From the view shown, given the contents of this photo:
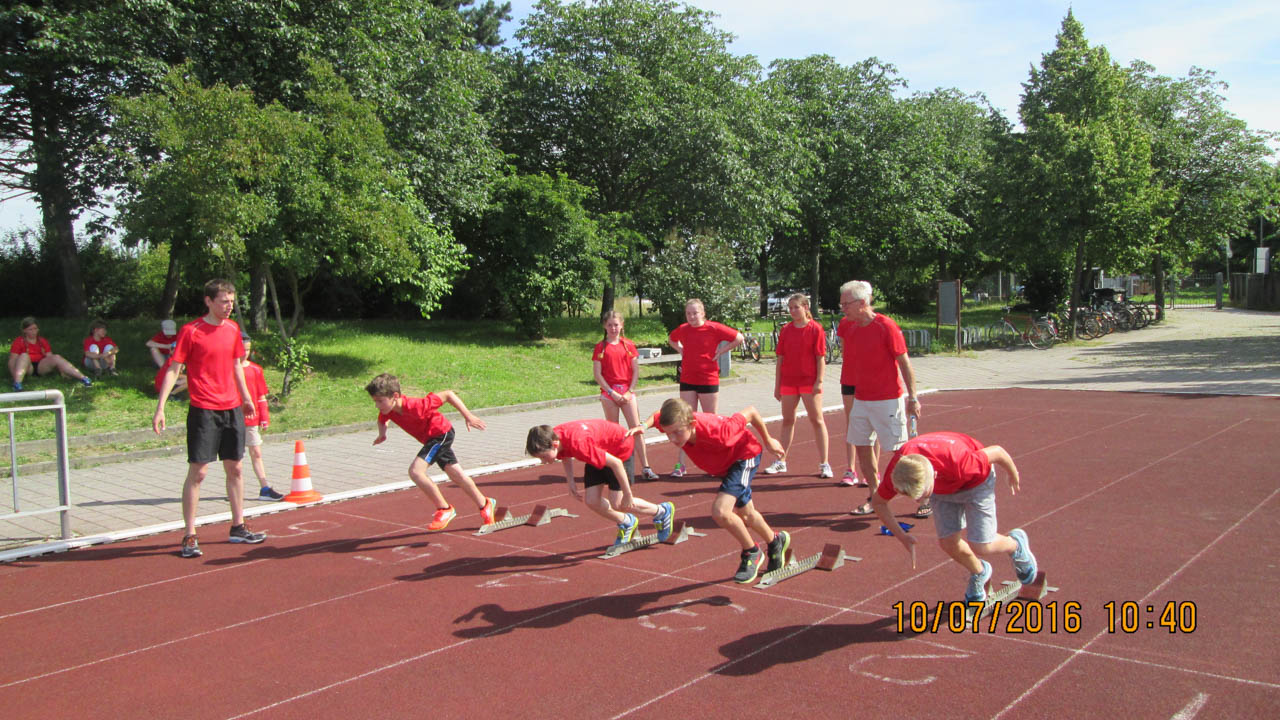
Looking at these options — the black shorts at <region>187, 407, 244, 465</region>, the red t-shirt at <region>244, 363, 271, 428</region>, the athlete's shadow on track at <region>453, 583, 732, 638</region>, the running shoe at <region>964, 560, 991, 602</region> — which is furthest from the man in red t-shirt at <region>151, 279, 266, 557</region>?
the running shoe at <region>964, 560, 991, 602</region>

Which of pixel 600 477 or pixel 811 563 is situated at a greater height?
pixel 600 477

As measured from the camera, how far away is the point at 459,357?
66.3 feet

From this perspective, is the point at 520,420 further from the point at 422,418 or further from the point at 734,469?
the point at 734,469

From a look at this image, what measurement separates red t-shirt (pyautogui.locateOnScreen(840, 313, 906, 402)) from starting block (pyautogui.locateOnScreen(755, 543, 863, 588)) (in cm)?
152

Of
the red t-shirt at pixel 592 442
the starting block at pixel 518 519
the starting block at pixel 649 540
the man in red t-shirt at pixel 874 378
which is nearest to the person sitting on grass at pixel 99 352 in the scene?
the starting block at pixel 518 519

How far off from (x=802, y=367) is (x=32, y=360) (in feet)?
41.7

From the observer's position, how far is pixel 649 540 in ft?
21.8

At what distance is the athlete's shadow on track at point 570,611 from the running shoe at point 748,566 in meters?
0.21

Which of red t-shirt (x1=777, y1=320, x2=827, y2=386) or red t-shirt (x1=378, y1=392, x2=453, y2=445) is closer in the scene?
red t-shirt (x1=378, y1=392, x2=453, y2=445)

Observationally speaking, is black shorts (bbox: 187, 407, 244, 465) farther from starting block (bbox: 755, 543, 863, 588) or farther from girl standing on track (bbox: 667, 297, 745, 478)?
starting block (bbox: 755, 543, 863, 588)

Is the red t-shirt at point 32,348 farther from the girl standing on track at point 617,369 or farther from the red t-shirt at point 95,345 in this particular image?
the girl standing on track at point 617,369

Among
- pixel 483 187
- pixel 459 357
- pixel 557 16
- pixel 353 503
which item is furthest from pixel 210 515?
pixel 557 16

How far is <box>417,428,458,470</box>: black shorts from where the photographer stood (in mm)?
7031
